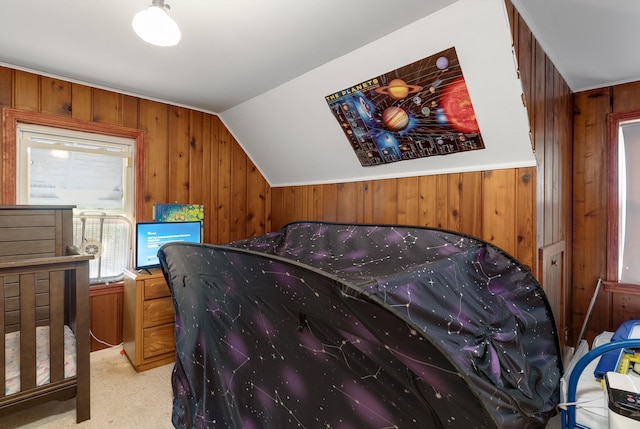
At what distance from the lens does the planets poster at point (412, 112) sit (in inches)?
70.7

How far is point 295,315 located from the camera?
1014mm

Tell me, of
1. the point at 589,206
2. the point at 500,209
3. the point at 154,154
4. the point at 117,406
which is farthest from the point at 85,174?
the point at 589,206

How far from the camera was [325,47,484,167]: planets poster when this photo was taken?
1795mm

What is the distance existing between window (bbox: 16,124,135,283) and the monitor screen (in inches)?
12.5

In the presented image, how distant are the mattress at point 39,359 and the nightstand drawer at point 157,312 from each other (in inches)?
18.3

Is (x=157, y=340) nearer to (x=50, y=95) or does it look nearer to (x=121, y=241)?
(x=121, y=241)

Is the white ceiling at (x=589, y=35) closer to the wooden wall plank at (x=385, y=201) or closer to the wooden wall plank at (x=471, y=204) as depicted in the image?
the wooden wall plank at (x=471, y=204)

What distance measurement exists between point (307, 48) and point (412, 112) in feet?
2.58

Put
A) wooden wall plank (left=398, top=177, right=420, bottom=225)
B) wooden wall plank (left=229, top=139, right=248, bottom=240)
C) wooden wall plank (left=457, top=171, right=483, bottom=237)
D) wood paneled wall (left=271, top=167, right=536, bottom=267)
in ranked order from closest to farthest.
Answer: wood paneled wall (left=271, top=167, right=536, bottom=267)
wooden wall plank (left=457, top=171, right=483, bottom=237)
wooden wall plank (left=398, top=177, right=420, bottom=225)
wooden wall plank (left=229, top=139, right=248, bottom=240)

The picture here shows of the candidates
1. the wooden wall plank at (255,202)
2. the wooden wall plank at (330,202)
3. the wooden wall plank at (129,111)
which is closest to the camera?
the wooden wall plank at (129,111)

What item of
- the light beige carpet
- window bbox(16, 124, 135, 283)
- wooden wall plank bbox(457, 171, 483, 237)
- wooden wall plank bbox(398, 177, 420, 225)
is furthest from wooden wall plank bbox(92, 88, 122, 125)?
wooden wall plank bbox(457, 171, 483, 237)

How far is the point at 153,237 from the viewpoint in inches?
104

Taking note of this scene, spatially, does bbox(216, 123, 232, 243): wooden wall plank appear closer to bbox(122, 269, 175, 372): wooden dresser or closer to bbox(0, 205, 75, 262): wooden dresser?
→ bbox(122, 269, 175, 372): wooden dresser

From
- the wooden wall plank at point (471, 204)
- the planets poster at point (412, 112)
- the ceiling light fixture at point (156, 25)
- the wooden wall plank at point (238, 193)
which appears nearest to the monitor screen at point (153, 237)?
the wooden wall plank at point (238, 193)
